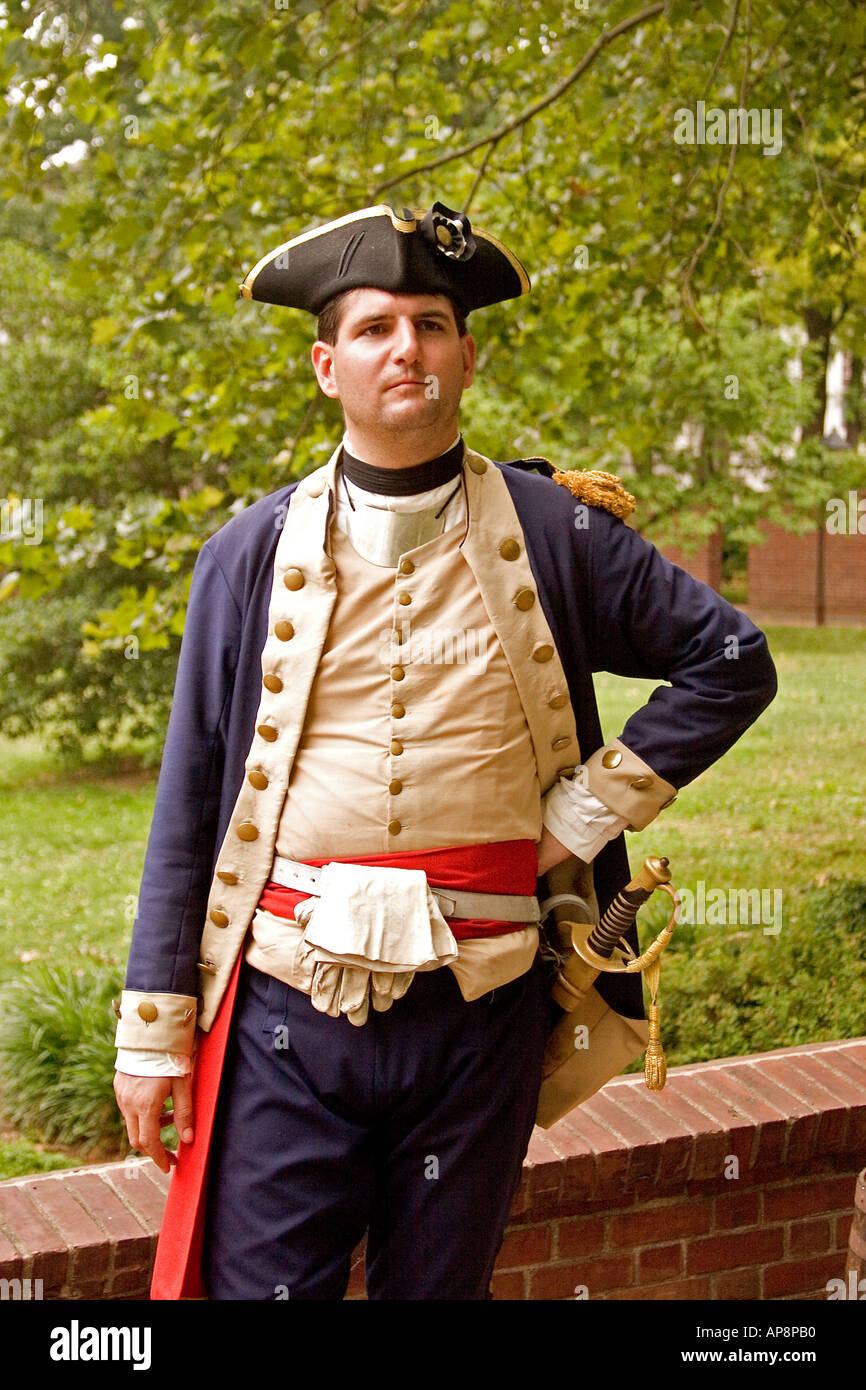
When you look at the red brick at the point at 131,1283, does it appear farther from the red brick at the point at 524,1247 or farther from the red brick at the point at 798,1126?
the red brick at the point at 798,1126

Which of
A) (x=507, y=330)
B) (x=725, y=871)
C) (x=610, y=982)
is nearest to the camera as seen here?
(x=610, y=982)

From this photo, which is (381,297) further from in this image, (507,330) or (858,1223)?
(507,330)

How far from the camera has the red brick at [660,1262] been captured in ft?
10.1

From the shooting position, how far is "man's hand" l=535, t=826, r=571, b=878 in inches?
87.3

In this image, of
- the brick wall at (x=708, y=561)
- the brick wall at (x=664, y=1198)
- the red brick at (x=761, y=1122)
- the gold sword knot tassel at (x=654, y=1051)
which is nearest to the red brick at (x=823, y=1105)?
the brick wall at (x=664, y=1198)

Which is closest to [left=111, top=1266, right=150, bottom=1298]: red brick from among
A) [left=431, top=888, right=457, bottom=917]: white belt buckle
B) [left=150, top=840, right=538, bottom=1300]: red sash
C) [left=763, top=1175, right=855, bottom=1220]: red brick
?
[left=150, top=840, right=538, bottom=1300]: red sash

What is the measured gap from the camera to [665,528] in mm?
15820

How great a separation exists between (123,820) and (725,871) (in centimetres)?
420

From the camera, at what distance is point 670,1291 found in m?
3.12

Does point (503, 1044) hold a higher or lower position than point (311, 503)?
lower

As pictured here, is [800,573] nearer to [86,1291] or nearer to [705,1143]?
[705,1143]

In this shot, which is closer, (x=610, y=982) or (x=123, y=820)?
(x=610, y=982)
